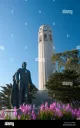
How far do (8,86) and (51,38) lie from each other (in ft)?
1.66

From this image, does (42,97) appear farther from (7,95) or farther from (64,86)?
(7,95)

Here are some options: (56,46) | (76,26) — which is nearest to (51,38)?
(56,46)

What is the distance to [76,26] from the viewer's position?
5.92 feet

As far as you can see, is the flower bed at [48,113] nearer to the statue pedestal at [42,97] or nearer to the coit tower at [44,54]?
the statue pedestal at [42,97]

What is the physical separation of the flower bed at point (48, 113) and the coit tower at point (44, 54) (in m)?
0.16

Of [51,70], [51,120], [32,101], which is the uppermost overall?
[51,70]

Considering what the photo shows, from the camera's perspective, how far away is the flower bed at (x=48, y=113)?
169cm

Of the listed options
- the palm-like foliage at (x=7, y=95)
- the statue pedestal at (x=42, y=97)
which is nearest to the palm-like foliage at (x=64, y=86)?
the statue pedestal at (x=42, y=97)

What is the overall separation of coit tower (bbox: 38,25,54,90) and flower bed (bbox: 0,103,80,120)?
165 millimetres

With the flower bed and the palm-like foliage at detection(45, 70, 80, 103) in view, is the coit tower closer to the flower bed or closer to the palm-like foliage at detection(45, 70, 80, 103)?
the palm-like foliage at detection(45, 70, 80, 103)

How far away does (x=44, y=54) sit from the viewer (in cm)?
189

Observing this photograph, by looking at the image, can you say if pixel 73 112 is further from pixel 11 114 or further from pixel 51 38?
pixel 51 38

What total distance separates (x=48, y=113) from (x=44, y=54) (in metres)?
0.45

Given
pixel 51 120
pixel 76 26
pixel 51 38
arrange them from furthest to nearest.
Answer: pixel 51 38 → pixel 76 26 → pixel 51 120
